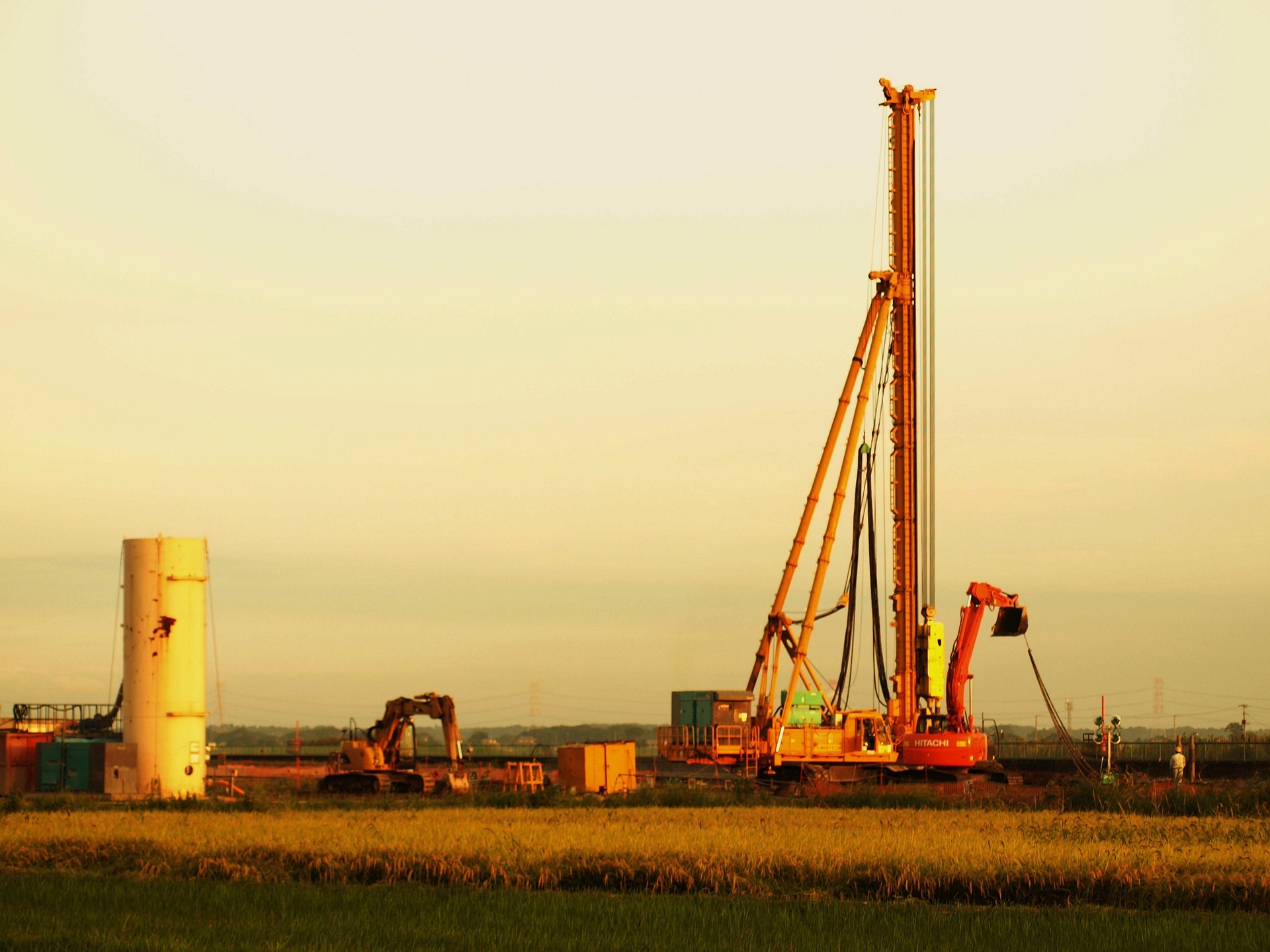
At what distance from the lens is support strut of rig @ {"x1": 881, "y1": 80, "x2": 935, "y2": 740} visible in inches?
1694

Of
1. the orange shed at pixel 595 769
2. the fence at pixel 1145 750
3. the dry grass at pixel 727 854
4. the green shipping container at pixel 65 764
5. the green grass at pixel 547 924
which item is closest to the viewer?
the green grass at pixel 547 924

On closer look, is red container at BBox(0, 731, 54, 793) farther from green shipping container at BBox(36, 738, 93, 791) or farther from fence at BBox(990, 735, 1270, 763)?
fence at BBox(990, 735, 1270, 763)

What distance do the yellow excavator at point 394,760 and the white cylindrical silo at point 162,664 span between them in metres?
4.08

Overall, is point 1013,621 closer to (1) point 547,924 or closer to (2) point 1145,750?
(2) point 1145,750

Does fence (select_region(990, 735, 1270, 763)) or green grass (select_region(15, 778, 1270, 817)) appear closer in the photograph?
green grass (select_region(15, 778, 1270, 817))

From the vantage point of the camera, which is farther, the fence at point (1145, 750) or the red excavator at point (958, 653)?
the fence at point (1145, 750)

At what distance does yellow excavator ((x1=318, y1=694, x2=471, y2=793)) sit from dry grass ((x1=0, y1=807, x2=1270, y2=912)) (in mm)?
10991

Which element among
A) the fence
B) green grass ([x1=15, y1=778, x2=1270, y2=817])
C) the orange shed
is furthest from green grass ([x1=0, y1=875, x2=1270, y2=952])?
the fence

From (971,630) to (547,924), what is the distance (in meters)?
27.4

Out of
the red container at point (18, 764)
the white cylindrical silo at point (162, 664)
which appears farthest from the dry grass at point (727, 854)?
the red container at point (18, 764)

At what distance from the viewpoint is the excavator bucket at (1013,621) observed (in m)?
42.4

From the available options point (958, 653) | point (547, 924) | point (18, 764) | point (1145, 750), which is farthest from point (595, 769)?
point (1145, 750)

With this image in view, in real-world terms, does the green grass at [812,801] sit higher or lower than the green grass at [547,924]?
lower

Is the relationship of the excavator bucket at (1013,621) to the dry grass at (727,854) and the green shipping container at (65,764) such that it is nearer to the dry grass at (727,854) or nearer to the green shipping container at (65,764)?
the dry grass at (727,854)
